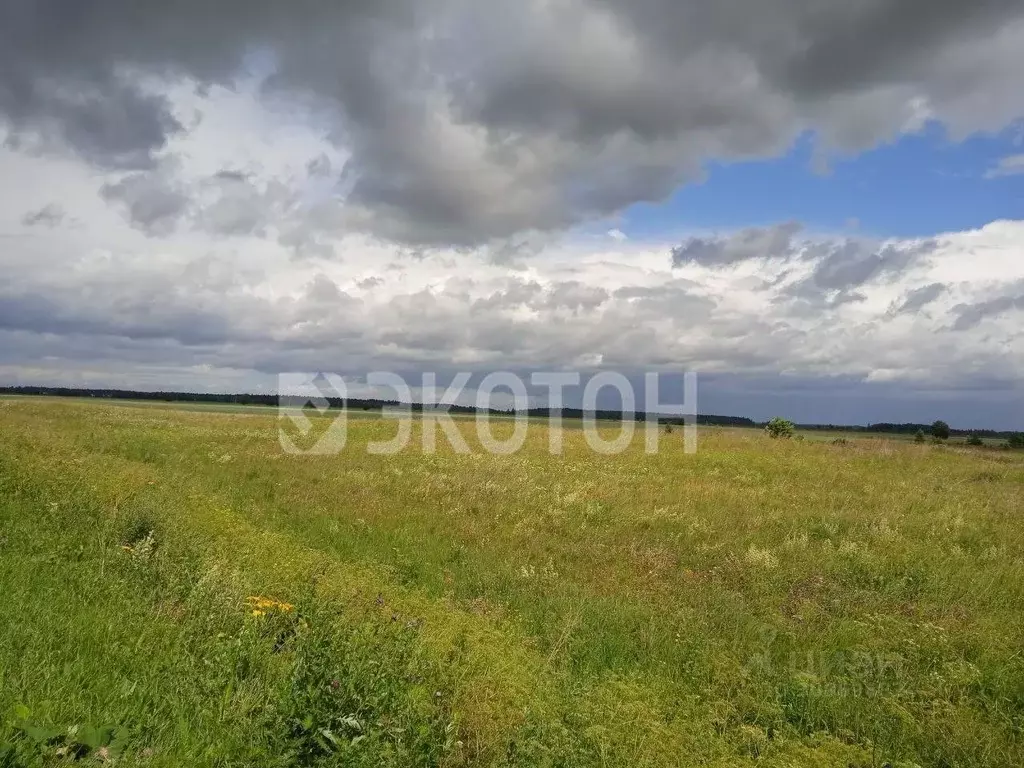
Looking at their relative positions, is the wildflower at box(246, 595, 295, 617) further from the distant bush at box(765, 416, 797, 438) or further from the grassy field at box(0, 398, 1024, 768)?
the distant bush at box(765, 416, 797, 438)

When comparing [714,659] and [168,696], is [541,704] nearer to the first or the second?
[714,659]

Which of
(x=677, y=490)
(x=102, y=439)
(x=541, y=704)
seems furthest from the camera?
(x=102, y=439)

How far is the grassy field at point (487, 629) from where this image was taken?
535 cm

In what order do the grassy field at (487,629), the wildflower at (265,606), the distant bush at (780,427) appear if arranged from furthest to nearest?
the distant bush at (780,427) < the wildflower at (265,606) < the grassy field at (487,629)

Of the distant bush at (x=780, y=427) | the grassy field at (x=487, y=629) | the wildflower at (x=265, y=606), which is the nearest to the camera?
the grassy field at (x=487, y=629)

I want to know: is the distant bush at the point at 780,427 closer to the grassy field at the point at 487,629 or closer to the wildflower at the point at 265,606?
the grassy field at the point at 487,629

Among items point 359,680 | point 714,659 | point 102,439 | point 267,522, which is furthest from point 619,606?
point 102,439

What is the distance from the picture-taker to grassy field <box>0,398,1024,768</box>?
17.5 ft

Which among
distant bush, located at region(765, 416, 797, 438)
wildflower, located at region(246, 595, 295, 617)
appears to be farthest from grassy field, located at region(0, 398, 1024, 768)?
distant bush, located at region(765, 416, 797, 438)

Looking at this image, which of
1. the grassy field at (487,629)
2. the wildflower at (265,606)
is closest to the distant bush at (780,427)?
the grassy field at (487,629)

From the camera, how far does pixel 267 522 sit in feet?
49.1

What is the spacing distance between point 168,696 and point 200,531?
6677 millimetres

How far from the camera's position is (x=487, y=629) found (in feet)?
29.1

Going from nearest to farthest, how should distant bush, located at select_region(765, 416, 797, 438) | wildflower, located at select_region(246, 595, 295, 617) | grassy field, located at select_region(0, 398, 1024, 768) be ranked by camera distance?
grassy field, located at select_region(0, 398, 1024, 768), wildflower, located at select_region(246, 595, 295, 617), distant bush, located at select_region(765, 416, 797, 438)
